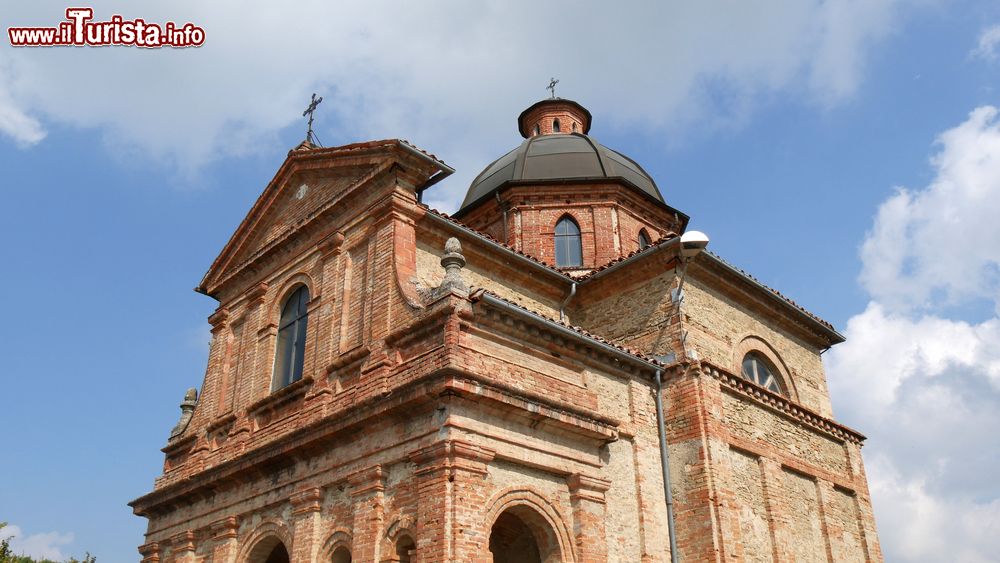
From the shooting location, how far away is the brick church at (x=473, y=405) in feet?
37.0

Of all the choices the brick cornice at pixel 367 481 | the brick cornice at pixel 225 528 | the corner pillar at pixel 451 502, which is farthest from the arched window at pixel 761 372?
the brick cornice at pixel 225 528

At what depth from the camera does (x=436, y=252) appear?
14391mm

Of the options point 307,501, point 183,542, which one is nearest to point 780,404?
point 307,501

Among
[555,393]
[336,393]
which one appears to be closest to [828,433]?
[555,393]

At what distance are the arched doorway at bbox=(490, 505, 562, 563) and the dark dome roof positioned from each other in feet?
32.1

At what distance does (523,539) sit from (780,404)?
20.7 feet

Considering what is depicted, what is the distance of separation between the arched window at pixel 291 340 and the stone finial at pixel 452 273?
3732 millimetres

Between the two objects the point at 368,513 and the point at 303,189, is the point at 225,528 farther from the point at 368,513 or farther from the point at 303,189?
the point at 303,189

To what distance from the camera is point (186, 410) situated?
17.2 m

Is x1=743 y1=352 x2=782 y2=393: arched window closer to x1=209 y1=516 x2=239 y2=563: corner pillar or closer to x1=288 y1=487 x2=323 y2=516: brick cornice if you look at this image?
x1=288 y1=487 x2=323 y2=516: brick cornice

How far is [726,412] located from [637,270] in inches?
120

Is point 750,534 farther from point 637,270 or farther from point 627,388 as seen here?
point 637,270

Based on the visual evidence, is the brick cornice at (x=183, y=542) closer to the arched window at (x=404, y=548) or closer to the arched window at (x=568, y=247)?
the arched window at (x=404, y=548)

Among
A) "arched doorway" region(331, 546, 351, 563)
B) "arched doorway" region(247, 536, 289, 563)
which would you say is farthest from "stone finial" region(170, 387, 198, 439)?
"arched doorway" region(331, 546, 351, 563)
